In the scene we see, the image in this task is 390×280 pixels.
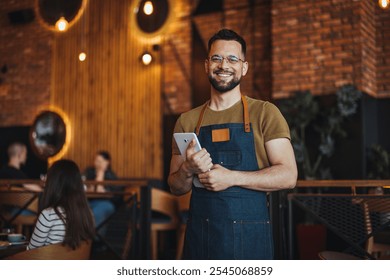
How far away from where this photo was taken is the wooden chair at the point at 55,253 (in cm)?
304

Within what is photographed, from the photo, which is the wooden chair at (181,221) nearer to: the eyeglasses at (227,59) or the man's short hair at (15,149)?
the man's short hair at (15,149)

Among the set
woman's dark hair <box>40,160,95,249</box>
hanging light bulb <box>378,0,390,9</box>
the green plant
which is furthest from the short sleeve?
the green plant

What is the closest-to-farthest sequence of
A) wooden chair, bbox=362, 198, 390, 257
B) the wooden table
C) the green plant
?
1. the wooden table
2. wooden chair, bbox=362, 198, 390, 257
3. the green plant

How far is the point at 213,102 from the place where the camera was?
2.37 m

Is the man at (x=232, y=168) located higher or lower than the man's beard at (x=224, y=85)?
lower

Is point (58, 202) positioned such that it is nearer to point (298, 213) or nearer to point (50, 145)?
point (298, 213)

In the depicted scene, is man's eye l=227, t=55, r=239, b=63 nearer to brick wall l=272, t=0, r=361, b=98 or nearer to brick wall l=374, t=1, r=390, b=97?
brick wall l=374, t=1, r=390, b=97

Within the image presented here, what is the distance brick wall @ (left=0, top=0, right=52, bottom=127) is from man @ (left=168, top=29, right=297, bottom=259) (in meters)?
3.05

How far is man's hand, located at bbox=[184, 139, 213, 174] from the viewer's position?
82.4 inches

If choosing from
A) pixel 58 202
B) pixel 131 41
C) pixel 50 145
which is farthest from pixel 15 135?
pixel 58 202

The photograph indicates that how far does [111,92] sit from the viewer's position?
776 cm

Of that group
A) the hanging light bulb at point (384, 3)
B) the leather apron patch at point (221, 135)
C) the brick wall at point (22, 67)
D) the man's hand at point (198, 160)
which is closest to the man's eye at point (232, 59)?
the leather apron patch at point (221, 135)

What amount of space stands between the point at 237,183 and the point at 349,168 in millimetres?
3625

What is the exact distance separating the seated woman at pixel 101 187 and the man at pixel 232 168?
3818 mm
